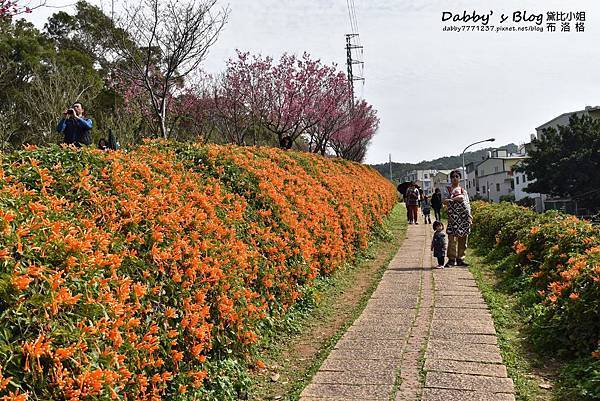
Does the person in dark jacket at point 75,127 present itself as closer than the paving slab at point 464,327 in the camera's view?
No

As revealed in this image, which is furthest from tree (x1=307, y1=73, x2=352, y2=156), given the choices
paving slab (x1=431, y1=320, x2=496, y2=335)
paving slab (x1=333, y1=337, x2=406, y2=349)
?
paving slab (x1=333, y1=337, x2=406, y2=349)

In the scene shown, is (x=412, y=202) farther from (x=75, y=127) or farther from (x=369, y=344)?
(x=369, y=344)

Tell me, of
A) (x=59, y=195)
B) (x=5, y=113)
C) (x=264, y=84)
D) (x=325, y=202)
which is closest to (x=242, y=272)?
(x=59, y=195)

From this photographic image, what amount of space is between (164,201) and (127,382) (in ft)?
5.38

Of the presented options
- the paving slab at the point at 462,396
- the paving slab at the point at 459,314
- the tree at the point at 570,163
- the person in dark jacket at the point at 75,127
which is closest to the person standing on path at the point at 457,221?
the paving slab at the point at 459,314

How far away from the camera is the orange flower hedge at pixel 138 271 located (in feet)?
7.14

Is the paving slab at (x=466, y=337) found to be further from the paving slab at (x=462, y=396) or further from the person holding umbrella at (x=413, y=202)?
the person holding umbrella at (x=413, y=202)

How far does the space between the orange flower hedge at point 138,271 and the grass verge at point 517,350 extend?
210 cm

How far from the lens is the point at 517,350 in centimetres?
470

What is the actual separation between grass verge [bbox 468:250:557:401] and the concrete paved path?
9cm

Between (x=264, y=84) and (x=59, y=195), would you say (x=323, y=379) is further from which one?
(x=264, y=84)

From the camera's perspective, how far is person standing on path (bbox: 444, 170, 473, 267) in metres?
8.93

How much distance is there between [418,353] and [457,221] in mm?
4850

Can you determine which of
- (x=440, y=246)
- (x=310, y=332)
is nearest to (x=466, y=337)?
(x=310, y=332)
